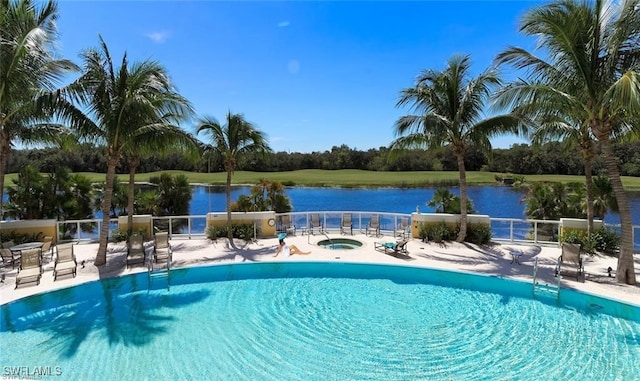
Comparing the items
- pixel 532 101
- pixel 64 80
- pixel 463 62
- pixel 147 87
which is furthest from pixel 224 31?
pixel 532 101

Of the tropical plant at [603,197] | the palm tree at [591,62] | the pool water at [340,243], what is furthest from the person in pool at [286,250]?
the tropical plant at [603,197]

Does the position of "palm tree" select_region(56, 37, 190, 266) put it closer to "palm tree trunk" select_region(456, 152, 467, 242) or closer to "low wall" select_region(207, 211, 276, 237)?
"low wall" select_region(207, 211, 276, 237)

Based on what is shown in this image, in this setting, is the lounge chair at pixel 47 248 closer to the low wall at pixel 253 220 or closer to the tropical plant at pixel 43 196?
the low wall at pixel 253 220

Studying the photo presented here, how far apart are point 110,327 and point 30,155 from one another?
3841cm

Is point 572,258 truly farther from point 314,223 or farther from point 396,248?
point 314,223

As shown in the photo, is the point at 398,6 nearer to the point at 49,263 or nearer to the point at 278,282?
the point at 278,282

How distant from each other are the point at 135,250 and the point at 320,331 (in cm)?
646

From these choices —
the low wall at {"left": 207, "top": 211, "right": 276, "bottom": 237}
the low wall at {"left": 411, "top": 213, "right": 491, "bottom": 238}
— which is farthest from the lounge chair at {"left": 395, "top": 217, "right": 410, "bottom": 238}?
the low wall at {"left": 207, "top": 211, "right": 276, "bottom": 237}

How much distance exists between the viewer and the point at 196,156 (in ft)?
34.8

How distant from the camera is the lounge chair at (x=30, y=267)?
7858mm

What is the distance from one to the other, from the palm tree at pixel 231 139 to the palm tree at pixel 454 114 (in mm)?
5445

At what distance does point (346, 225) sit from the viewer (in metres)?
14.7

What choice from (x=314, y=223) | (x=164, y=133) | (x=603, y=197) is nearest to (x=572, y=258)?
(x=603, y=197)

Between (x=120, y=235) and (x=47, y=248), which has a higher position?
(x=120, y=235)
